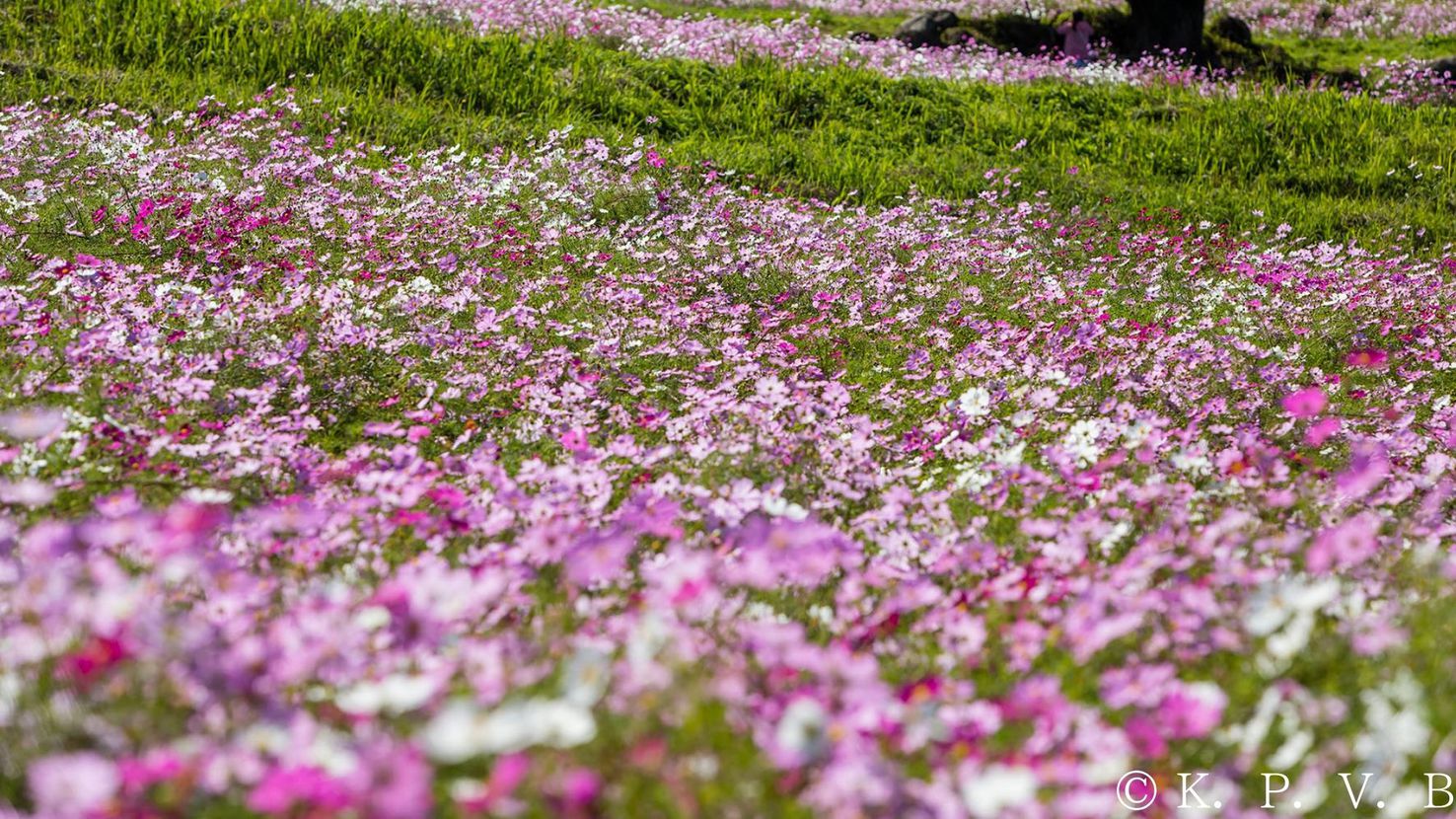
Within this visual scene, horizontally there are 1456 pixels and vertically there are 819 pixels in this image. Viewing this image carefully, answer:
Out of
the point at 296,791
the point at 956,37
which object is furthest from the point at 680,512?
the point at 956,37

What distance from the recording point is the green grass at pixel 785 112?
10.9m

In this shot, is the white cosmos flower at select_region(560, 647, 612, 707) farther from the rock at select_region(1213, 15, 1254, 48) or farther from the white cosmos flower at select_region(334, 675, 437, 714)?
the rock at select_region(1213, 15, 1254, 48)

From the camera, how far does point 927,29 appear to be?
1947cm

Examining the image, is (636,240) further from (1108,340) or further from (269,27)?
(269,27)

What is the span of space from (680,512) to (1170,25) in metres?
18.5

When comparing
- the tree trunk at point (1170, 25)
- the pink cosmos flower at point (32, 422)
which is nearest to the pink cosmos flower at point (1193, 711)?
the pink cosmos flower at point (32, 422)

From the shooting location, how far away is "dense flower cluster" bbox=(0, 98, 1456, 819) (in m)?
1.93

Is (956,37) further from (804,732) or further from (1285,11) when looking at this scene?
(804,732)

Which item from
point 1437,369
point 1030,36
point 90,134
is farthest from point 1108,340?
point 1030,36

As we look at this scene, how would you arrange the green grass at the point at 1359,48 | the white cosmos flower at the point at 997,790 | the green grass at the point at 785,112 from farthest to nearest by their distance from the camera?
the green grass at the point at 1359,48 → the green grass at the point at 785,112 → the white cosmos flower at the point at 997,790

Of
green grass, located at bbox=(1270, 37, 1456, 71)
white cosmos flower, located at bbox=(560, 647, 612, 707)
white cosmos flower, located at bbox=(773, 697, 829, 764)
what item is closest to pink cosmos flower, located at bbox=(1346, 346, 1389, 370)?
white cosmos flower, located at bbox=(773, 697, 829, 764)

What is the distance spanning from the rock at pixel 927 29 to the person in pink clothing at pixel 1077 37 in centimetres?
188

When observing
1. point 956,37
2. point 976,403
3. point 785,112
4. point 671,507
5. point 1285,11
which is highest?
point 1285,11

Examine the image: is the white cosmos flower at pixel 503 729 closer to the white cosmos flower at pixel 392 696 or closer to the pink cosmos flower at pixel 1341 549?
the white cosmos flower at pixel 392 696
